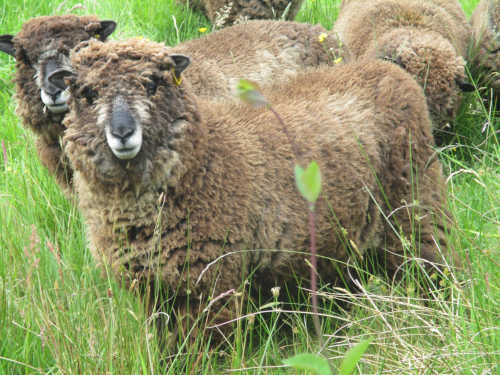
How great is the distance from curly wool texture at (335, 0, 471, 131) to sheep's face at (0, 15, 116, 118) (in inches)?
107

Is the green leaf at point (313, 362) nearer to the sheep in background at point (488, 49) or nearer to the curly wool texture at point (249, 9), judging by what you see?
the sheep in background at point (488, 49)

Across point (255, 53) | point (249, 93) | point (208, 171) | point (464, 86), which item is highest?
point (249, 93)

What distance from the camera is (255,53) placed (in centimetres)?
582

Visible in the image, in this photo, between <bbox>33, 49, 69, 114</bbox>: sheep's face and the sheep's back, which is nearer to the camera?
<bbox>33, 49, 69, 114</bbox>: sheep's face

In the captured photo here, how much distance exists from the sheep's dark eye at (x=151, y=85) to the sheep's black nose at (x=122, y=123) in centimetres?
20

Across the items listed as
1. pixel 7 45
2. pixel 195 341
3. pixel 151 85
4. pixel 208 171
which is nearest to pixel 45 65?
pixel 7 45

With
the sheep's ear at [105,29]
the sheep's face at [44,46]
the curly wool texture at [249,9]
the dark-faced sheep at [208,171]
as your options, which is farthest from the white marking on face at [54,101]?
the curly wool texture at [249,9]

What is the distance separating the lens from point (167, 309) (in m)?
3.24

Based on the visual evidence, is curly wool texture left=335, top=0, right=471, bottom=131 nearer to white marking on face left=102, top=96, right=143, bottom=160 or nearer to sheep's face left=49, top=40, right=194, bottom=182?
sheep's face left=49, top=40, right=194, bottom=182

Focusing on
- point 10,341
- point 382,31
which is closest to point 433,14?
point 382,31

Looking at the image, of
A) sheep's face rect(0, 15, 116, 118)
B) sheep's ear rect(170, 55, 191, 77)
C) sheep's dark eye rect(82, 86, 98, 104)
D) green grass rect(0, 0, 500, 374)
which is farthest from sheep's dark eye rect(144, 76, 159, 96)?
sheep's face rect(0, 15, 116, 118)

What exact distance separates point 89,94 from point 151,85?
31cm

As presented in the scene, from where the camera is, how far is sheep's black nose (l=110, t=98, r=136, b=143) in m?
2.89

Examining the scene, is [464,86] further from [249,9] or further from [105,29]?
[105,29]
